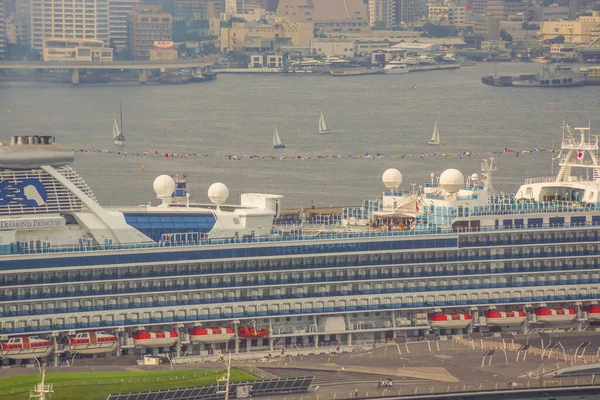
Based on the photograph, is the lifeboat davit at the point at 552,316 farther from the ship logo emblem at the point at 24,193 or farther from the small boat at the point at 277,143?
the small boat at the point at 277,143

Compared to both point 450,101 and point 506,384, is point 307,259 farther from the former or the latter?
point 450,101

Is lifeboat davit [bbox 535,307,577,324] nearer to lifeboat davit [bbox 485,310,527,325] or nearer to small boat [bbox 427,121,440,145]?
lifeboat davit [bbox 485,310,527,325]

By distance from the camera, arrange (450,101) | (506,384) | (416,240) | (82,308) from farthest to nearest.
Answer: (450,101) < (416,240) < (82,308) < (506,384)

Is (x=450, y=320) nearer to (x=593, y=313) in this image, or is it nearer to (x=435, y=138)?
(x=593, y=313)

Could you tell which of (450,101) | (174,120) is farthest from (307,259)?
(450,101)

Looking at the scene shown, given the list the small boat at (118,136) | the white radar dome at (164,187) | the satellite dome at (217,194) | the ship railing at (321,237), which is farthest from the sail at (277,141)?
the white radar dome at (164,187)

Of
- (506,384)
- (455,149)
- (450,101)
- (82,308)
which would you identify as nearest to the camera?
(506,384)

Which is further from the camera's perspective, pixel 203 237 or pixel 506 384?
pixel 203 237
